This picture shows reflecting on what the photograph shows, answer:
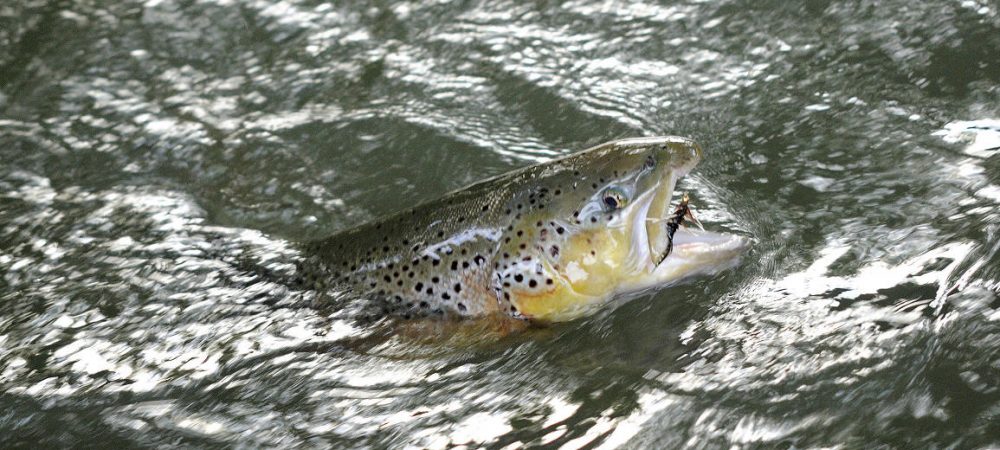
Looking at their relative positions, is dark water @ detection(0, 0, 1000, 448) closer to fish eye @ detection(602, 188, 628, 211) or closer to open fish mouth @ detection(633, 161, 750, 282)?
open fish mouth @ detection(633, 161, 750, 282)

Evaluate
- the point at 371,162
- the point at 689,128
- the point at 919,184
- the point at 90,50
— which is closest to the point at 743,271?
the point at 919,184

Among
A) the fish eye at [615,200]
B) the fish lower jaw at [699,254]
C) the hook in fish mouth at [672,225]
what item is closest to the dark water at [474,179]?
the fish lower jaw at [699,254]

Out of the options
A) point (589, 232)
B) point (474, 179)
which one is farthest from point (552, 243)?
point (474, 179)

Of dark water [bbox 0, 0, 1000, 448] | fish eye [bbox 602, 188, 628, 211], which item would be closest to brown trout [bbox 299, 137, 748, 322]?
fish eye [bbox 602, 188, 628, 211]

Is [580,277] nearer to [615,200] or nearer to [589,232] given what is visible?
[589,232]

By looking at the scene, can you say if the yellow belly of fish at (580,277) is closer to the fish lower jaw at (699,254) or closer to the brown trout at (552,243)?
the brown trout at (552,243)
